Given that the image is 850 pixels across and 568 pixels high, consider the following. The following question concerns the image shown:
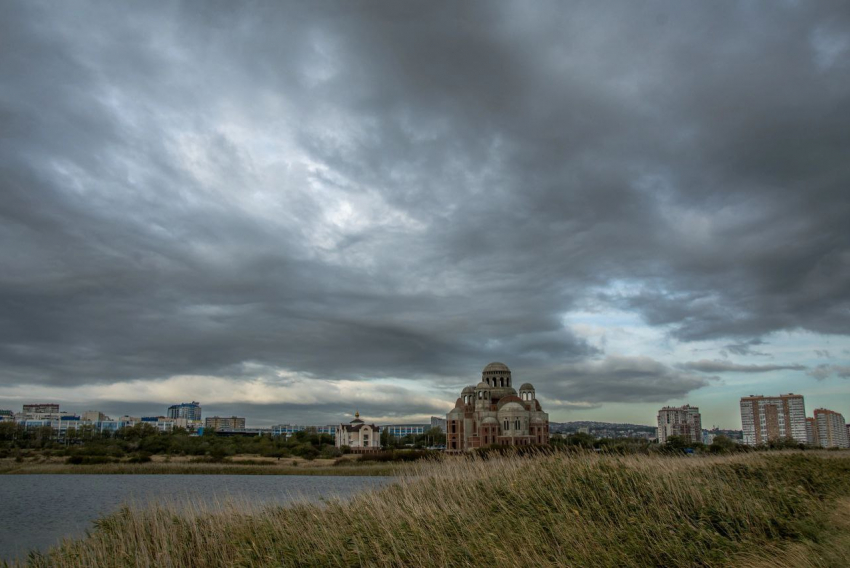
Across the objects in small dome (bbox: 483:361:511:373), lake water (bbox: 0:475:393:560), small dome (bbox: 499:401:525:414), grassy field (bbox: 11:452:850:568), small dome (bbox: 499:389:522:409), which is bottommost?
lake water (bbox: 0:475:393:560)

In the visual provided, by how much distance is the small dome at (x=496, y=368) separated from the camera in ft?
345

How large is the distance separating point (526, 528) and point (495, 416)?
85211 mm

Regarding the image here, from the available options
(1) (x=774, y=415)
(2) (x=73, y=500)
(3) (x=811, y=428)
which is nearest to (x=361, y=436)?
(2) (x=73, y=500)

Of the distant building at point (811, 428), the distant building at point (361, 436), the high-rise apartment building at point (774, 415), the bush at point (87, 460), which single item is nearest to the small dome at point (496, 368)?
the distant building at point (361, 436)

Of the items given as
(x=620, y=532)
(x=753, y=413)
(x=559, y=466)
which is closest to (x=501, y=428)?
(x=559, y=466)

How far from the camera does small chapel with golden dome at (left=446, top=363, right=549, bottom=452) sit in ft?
299

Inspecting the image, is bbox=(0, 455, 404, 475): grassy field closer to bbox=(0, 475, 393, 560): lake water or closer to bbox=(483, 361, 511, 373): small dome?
bbox=(0, 475, 393, 560): lake water

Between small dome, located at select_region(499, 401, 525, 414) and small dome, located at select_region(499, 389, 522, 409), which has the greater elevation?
small dome, located at select_region(499, 389, 522, 409)

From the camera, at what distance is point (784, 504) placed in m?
14.5

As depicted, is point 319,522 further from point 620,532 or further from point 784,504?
point 784,504

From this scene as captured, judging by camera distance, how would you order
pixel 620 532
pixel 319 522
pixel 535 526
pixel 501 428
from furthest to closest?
pixel 501 428 < pixel 319 522 < pixel 535 526 < pixel 620 532

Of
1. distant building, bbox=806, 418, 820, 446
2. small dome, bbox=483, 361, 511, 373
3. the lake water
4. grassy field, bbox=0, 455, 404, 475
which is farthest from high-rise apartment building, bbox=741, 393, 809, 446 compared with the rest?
the lake water

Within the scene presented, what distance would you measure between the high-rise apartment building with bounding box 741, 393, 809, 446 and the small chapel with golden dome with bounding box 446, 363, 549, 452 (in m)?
125

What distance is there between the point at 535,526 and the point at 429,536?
2.28 m
